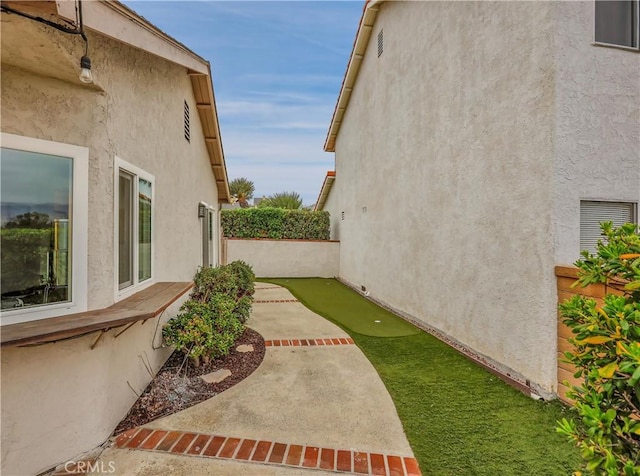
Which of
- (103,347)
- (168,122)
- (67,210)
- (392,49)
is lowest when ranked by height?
(103,347)

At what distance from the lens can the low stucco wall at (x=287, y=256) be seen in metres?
19.2

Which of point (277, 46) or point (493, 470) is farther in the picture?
→ point (277, 46)

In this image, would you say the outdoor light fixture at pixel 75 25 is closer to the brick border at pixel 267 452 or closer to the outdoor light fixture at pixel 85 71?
the outdoor light fixture at pixel 85 71

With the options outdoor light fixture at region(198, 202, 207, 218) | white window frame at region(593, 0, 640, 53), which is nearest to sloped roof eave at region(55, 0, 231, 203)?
outdoor light fixture at region(198, 202, 207, 218)

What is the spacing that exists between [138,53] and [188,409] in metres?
5.98

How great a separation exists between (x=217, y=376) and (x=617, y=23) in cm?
926

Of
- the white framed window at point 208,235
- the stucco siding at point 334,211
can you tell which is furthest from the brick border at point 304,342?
the stucco siding at point 334,211

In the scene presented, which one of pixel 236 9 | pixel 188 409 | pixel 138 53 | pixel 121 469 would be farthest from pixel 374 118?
pixel 121 469

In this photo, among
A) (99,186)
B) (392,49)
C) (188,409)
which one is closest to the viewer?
(99,186)

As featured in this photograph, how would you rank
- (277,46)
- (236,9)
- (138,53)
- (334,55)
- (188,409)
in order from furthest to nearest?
(334,55) → (277,46) → (236,9) → (138,53) → (188,409)

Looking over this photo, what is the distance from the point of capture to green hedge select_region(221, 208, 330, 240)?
63.7 ft

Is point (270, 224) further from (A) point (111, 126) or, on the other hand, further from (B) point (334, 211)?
(A) point (111, 126)

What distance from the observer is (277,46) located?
67.1 feet

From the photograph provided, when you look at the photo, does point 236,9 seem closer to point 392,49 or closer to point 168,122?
point 392,49
